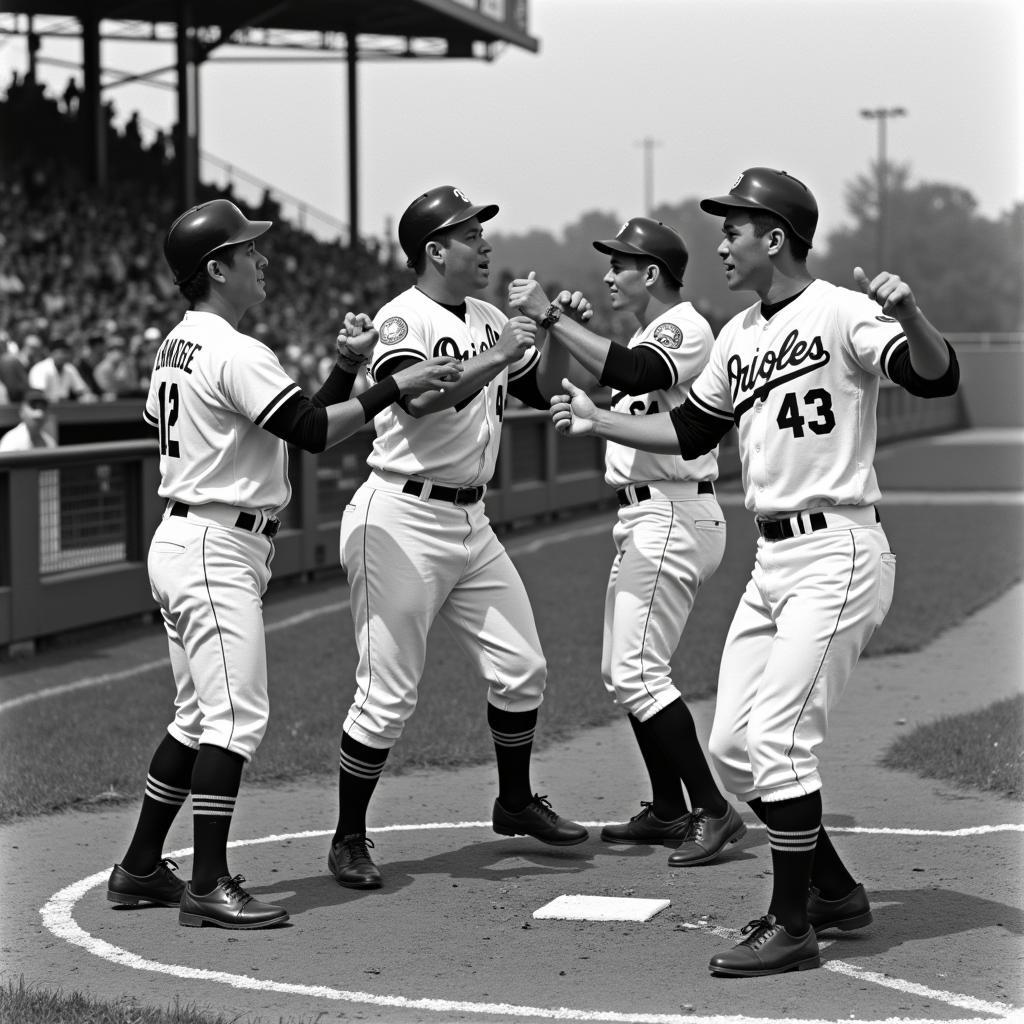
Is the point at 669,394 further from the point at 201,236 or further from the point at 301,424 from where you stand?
the point at 201,236

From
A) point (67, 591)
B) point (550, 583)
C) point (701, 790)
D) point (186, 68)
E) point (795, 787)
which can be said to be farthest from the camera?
point (186, 68)

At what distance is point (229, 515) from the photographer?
505cm

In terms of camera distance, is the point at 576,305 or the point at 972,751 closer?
the point at 576,305

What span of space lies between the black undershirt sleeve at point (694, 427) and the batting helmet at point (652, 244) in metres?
1.03

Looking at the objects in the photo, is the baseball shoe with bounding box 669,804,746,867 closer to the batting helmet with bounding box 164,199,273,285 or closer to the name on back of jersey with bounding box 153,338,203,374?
the name on back of jersey with bounding box 153,338,203,374

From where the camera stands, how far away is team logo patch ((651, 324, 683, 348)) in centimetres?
573

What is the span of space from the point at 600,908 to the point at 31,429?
8.94 meters

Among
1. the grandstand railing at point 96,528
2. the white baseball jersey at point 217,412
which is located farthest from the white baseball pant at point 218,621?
the grandstand railing at point 96,528

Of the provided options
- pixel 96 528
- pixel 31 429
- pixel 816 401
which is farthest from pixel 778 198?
pixel 31 429

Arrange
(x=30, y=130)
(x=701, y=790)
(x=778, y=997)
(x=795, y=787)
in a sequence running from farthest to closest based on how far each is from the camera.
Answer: (x=30, y=130) < (x=701, y=790) < (x=795, y=787) < (x=778, y=997)

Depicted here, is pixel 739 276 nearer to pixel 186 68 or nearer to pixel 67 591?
pixel 67 591

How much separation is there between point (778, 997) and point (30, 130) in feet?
112

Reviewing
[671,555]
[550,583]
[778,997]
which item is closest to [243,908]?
[778,997]

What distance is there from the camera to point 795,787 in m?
4.48
